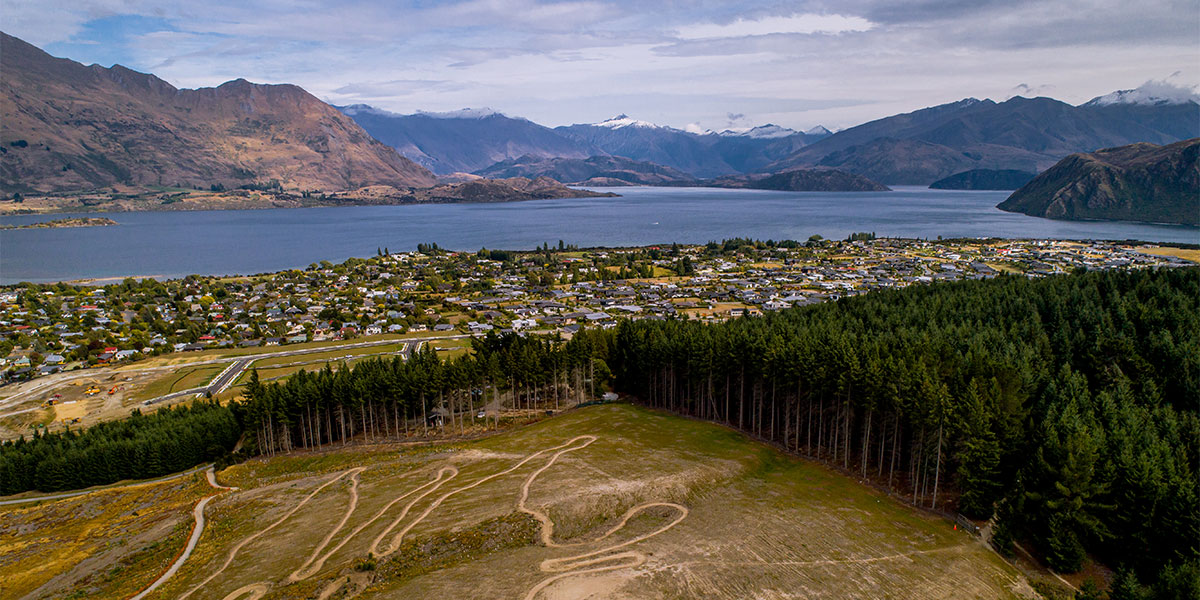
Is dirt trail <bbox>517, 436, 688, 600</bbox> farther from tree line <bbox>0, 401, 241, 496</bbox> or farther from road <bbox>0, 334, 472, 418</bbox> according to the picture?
road <bbox>0, 334, 472, 418</bbox>

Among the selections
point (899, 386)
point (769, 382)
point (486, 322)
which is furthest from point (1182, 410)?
point (486, 322)

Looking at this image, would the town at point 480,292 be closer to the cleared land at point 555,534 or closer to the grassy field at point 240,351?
the grassy field at point 240,351

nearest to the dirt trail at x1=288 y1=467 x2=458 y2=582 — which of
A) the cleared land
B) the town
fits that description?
the cleared land

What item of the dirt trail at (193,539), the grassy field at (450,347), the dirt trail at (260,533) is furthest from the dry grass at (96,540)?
the grassy field at (450,347)

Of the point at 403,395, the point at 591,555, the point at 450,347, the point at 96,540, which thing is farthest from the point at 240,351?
the point at 591,555

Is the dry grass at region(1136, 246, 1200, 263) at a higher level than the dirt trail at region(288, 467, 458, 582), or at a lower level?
higher

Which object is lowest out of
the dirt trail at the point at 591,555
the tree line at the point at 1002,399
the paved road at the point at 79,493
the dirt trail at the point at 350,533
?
the paved road at the point at 79,493
